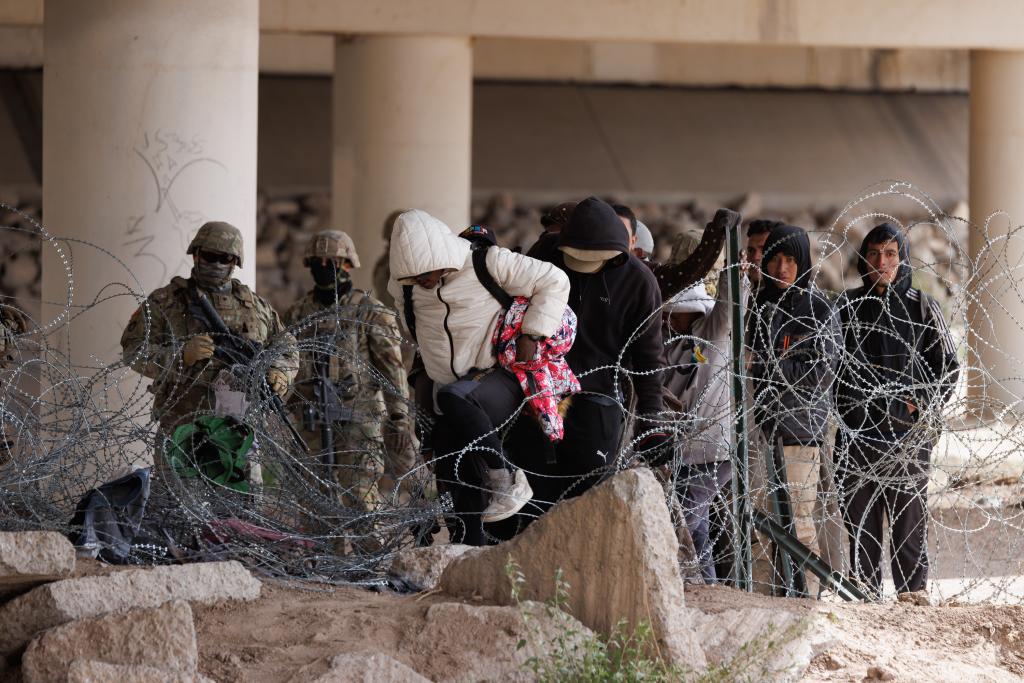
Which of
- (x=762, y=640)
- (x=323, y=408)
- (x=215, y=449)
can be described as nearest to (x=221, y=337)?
(x=323, y=408)

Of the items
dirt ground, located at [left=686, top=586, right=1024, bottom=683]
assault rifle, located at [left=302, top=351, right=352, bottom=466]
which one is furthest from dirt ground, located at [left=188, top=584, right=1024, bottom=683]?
assault rifle, located at [left=302, top=351, right=352, bottom=466]

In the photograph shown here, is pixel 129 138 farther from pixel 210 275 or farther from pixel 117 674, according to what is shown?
pixel 117 674

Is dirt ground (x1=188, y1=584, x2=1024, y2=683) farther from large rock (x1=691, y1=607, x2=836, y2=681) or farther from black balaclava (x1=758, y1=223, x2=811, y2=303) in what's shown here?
black balaclava (x1=758, y1=223, x2=811, y2=303)

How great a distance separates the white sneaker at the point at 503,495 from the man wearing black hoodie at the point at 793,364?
0.97 m

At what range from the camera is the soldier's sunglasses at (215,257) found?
6.70 m

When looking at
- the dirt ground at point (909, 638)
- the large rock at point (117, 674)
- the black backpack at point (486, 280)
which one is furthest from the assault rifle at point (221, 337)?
the large rock at point (117, 674)

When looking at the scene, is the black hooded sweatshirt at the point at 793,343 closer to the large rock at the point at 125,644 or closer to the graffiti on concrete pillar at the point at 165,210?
the large rock at the point at 125,644

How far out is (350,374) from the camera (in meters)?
7.25

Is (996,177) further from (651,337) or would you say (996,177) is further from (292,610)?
(292,610)

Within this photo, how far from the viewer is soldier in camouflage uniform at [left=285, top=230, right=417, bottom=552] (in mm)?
6609

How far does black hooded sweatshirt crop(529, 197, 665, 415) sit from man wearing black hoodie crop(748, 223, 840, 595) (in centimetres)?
49

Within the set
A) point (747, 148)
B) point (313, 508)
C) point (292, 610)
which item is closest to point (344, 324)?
point (313, 508)

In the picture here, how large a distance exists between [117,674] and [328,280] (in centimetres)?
376

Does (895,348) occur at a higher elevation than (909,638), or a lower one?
higher
